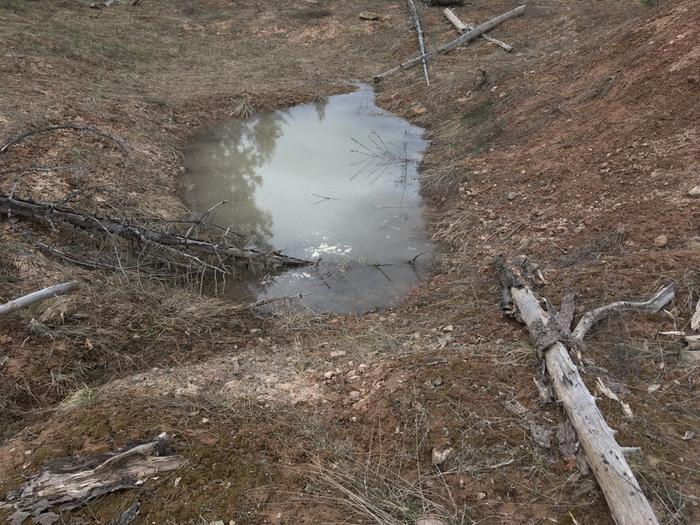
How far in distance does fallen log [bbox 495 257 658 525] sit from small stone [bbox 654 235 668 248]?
1614mm

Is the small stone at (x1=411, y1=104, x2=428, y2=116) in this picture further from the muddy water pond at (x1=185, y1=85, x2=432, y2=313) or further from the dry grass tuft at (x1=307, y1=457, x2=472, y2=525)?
the dry grass tuft at (x1=307, y1=457, x2=472, y2=525)

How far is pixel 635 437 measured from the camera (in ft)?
10.4

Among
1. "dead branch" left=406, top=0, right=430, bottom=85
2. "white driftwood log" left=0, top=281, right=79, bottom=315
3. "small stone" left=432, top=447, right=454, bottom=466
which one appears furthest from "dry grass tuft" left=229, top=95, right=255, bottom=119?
"small stone" left=432, top=447, right=454, bottom=466

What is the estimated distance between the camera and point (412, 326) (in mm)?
5500

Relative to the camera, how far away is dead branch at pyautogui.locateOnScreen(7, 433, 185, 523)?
9.85 feet

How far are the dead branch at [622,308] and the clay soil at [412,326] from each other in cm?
8

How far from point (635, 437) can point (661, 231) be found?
114 inches

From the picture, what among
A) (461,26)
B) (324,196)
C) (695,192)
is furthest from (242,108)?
(695,192)

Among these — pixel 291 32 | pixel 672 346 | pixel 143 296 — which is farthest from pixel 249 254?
pixel 291 32

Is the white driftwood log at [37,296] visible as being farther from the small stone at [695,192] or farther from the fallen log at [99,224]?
the small stone at [695,192]

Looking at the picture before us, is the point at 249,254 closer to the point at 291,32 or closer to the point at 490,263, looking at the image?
the point at 490,263

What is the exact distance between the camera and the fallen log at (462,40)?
44.8ft

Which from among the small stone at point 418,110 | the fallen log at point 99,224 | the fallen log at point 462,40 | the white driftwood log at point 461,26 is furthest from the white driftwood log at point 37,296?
the white driftwood log at point 461,26

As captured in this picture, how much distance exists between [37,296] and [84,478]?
2.46m
